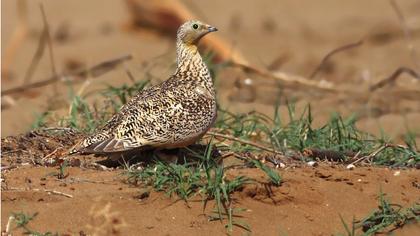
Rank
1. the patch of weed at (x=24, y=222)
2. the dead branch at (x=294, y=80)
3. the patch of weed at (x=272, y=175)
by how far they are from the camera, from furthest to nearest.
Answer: the dead branch at (x=294, y=80) < the patch of weed at (x=272, y=175) < the patch of weed at (x=24, y=222)

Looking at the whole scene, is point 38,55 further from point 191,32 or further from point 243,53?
point 243,53

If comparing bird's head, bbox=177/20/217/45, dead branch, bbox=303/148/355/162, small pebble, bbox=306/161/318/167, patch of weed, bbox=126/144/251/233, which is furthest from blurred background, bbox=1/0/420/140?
patch of weed, bbox=126/144/251/233

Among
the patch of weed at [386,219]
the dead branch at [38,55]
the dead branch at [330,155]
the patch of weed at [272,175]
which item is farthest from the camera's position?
the dead branch at [38,55]

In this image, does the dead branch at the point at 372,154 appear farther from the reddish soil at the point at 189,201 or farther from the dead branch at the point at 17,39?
the dead branch at the point at 17,39

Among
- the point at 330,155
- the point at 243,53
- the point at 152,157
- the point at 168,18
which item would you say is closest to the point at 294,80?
the point at 243,53

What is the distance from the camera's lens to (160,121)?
6.79 meters

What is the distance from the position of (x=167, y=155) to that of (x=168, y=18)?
683 cm

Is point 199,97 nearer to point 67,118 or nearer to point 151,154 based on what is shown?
point 151,154

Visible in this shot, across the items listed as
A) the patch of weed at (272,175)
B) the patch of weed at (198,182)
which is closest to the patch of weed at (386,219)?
the patch of weed at (272,175)

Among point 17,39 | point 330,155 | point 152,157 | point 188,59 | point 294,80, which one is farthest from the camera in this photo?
point 17,39

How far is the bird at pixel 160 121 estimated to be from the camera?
6.73 meters

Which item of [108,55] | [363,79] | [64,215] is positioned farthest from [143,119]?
[108,55]

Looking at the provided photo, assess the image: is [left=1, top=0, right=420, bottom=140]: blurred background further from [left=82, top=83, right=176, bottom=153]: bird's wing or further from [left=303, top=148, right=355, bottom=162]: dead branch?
[left=303, top=148, right=355, bottom=162]: dead branch

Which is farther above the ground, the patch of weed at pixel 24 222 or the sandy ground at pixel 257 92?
the patch of weed at pixel 24 222
